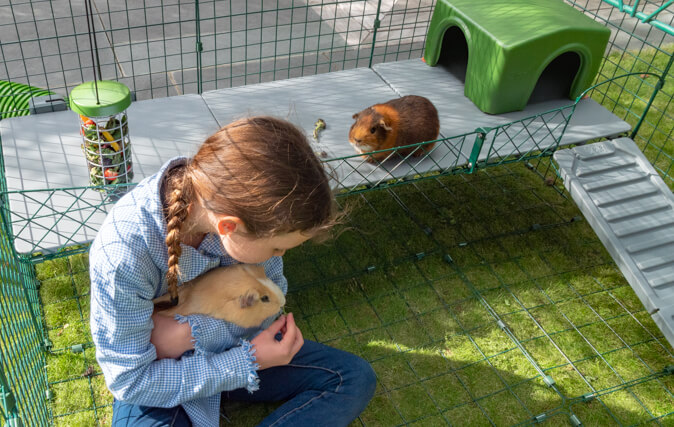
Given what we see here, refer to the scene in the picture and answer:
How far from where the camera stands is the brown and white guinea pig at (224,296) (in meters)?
2.03

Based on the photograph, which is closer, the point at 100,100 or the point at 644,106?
the point at 100,100

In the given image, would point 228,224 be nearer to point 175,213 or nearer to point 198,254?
point 175,213

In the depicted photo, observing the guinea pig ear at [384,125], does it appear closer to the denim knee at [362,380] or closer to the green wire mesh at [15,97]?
the denim knee at [362,380]

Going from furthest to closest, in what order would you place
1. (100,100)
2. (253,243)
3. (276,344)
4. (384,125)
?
(384,125) < (100,100) < (276,344) < (253,243)

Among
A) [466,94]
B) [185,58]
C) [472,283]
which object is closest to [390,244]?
[472,283]

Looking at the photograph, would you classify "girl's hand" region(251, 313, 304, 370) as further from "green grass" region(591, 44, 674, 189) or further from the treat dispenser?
"green grass" region(591, 44, 674, 189)

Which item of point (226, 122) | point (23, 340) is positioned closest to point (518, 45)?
point (226, 122)

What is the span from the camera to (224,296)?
2031 mm

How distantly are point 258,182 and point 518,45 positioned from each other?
210 cm

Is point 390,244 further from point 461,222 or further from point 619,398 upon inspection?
point 619,398

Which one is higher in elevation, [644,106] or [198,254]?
[198,254]

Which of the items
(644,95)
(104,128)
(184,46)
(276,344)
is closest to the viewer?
(276,344)

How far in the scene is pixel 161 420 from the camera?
2.02 m

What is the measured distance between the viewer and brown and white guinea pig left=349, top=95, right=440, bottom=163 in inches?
117
